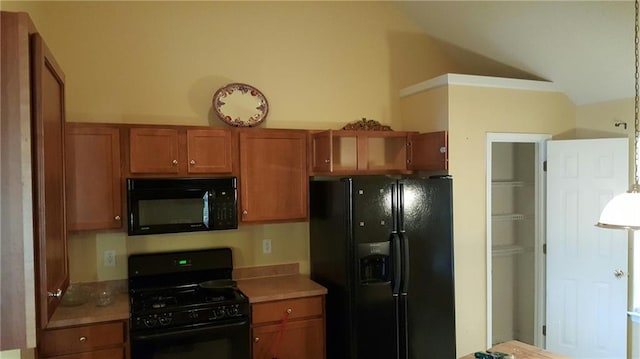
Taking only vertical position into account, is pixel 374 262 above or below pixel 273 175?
below

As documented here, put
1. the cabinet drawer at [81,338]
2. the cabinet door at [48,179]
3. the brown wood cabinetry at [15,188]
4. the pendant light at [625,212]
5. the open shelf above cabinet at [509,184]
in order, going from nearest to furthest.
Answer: the brown wood cabinetry at [15,188] → the cabinet door at [48,179] → the pendant light at [625,212] → the cabinet drawer at [81,338] → the open shelf above cabinet at [509,184]

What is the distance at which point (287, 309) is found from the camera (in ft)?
11.0

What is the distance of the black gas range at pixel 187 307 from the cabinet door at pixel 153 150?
2.18 feet

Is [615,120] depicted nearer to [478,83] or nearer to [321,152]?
[478,83]

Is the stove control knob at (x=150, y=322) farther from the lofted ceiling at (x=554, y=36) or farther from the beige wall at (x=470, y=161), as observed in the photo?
the lofted ceiling at (x=554, y=36)

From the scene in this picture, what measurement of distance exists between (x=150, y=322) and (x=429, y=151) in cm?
238

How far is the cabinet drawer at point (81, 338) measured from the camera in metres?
2.75

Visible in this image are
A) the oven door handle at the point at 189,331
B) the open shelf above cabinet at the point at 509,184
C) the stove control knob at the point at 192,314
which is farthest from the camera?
the open shelf above cabinet at the point at 509,184

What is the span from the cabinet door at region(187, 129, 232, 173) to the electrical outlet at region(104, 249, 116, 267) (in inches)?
32.2

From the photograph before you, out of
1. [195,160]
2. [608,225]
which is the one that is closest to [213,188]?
[195,160]

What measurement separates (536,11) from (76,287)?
370 cm

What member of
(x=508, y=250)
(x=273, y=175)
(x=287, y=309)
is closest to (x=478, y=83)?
(x=508, y=250)

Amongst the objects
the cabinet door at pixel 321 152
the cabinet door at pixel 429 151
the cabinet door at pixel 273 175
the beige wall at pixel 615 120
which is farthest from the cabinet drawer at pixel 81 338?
the beige wall at pixel 615 120

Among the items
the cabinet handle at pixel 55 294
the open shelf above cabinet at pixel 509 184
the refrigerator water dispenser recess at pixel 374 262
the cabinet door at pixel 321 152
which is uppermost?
the cabinet door at pixel 321 152
